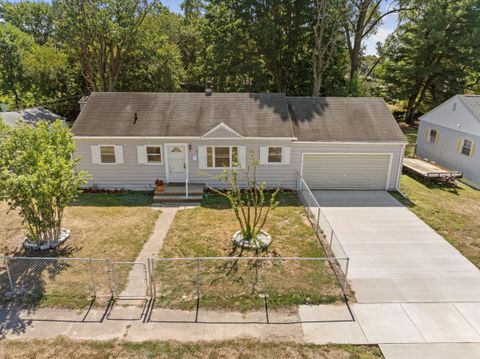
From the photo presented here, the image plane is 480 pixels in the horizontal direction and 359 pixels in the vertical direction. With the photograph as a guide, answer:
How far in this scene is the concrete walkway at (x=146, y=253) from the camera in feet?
30.3

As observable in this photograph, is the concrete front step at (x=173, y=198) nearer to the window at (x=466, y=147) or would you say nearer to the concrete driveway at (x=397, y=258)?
the concrete driveway at (x=397, y=258)

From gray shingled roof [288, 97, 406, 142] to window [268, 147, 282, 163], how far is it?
1.17 meters

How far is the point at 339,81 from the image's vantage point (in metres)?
30.5

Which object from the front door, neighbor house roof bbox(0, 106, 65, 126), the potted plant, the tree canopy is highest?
the tree canopy

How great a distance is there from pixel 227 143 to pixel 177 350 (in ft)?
34.7

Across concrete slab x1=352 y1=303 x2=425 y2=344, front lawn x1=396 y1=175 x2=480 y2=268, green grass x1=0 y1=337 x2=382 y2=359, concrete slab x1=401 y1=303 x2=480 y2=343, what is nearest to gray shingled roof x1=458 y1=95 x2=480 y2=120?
front lawn x1=396 y1=175 x2=480 y2=268

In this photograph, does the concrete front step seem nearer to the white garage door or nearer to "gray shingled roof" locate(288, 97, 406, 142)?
the white garage door

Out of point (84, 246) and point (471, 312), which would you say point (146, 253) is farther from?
point (471, 312)

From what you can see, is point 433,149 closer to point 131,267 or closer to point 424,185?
point 424,185

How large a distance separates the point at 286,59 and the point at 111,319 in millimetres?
26921

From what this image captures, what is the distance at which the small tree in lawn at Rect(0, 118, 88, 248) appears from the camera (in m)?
9.90

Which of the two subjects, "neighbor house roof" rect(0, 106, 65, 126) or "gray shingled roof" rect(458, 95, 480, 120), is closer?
"gray shingled roof" rect(458, 95, 480, 120)

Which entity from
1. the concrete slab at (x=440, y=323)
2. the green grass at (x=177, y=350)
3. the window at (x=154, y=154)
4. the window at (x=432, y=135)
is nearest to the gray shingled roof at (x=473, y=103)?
the window at (x=432, y=135)

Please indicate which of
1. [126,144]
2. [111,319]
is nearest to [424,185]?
[126,144]
